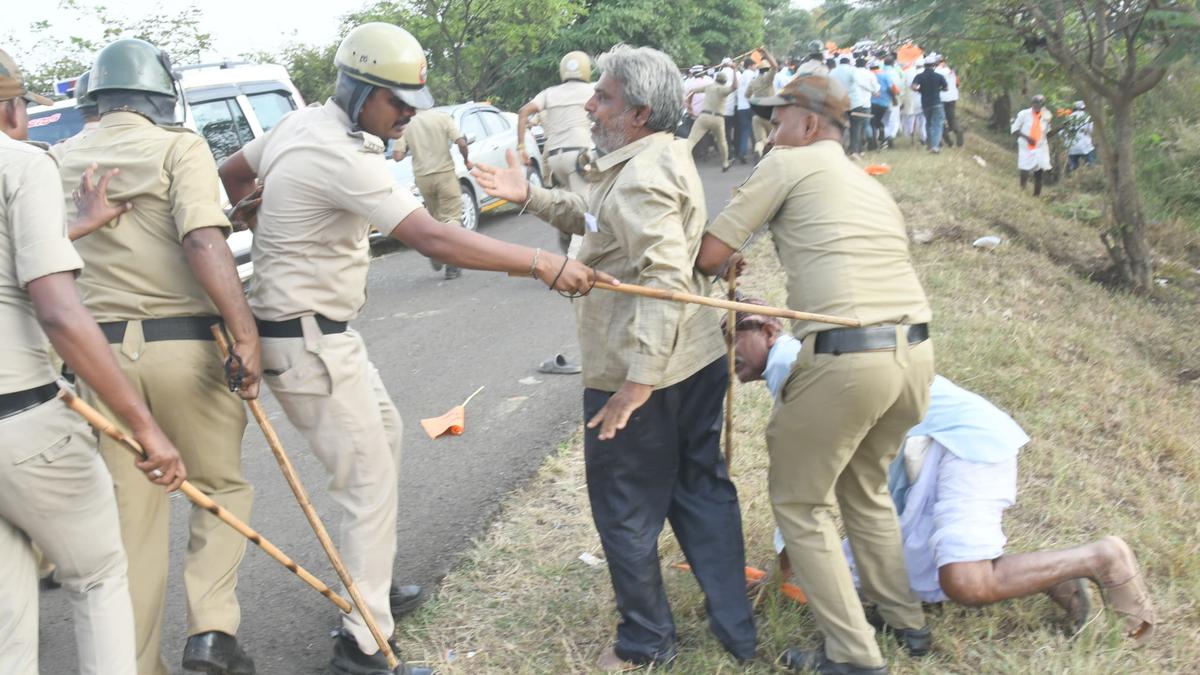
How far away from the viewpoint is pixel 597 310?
3111mm

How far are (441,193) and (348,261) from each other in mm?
6226

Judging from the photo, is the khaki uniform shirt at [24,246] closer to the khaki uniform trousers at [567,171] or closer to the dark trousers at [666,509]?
the dark trousers at [666,509]

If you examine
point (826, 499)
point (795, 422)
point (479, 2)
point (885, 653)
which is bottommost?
point (885, 653)


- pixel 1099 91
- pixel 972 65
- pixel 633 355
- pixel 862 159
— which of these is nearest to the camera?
pixel 633 355

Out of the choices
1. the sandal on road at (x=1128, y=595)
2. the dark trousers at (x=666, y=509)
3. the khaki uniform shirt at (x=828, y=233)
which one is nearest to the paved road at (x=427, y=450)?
the dark trousers at (x=666, y=509)

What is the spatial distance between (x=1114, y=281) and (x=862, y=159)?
6541mm

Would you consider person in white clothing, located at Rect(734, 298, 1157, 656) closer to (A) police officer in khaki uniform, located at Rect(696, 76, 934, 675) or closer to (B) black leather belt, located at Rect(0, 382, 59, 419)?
(A) police officer in khaki uniform, located at Rect(696, 76, 934, 675)

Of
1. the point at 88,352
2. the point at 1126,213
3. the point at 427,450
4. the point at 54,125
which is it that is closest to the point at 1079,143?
the point at 1126,213

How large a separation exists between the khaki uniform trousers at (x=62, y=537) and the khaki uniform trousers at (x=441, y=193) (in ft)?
22.1

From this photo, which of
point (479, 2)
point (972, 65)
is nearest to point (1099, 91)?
point (972, 65)

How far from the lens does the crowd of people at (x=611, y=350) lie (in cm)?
292

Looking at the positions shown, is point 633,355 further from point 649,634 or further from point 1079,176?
point 1079,176

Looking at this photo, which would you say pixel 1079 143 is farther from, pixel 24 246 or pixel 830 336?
pixel 24 246

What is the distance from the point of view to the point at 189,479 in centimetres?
315
